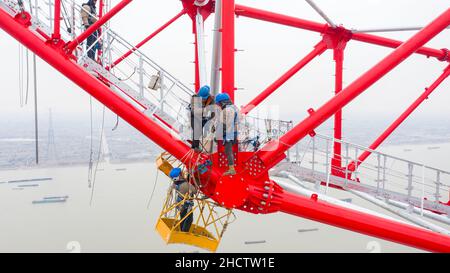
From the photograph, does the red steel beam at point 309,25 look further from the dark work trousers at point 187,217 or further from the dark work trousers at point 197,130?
the dark work trousers at point 187,217

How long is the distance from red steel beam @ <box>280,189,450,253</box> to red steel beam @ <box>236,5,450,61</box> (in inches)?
135

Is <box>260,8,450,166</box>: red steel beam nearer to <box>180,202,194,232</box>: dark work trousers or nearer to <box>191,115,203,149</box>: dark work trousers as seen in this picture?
<box>191,115,203,149</box>: dark work trousers

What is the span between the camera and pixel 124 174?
19812 mm

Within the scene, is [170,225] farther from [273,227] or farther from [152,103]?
[273,227]

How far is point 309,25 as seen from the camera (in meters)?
8.61

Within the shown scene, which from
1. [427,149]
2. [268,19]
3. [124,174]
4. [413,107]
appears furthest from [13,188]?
[427,149]

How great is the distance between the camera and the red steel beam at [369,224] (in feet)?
17.4

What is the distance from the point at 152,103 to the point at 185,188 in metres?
2.09

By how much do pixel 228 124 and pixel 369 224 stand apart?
96.7 inches

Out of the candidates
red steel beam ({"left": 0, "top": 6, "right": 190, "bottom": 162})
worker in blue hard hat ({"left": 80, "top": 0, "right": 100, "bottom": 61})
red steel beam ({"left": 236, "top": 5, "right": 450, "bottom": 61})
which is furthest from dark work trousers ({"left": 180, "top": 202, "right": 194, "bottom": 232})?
worker in blue hard hat ({"left": 80, "top": 0, "right": 100, "bottom": 61})

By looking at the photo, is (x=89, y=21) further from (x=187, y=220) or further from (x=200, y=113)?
(x=187, y=220)

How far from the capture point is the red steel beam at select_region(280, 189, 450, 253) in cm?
531

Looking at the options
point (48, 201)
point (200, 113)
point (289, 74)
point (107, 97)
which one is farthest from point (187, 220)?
point (48, 201)

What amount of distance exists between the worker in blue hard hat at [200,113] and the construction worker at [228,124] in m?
0.28
